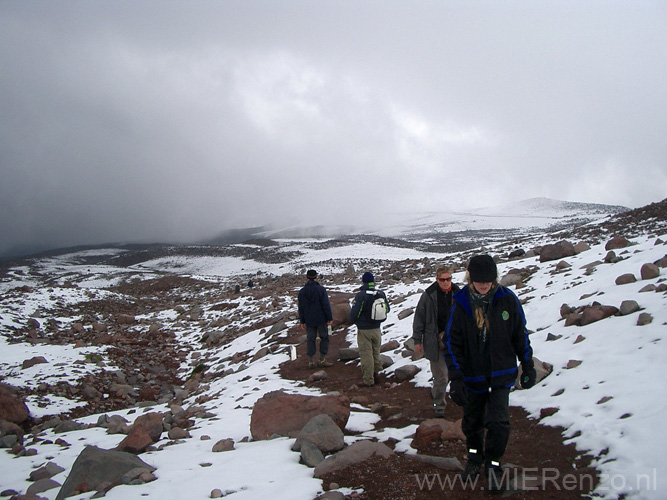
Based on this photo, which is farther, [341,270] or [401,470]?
[341,270]

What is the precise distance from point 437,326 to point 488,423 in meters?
2.57

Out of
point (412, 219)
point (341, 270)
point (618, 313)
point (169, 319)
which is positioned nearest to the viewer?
point (618, 313)

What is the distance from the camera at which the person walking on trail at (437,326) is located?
655 cm

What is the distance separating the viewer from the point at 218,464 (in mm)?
5355

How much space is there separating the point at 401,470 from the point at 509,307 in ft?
7.46

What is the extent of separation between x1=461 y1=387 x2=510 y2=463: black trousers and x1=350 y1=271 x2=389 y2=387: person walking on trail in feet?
14.1

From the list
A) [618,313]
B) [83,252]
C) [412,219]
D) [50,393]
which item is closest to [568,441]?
[618,313]

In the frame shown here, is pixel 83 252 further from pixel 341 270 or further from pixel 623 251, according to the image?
pixel 623 251

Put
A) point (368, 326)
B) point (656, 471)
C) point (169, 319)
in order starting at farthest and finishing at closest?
point (169, 319), point (368, 326), point (656, 471)

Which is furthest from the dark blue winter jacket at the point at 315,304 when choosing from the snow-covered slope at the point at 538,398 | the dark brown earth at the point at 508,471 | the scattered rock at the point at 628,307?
the scattered rock at the point at 628,307

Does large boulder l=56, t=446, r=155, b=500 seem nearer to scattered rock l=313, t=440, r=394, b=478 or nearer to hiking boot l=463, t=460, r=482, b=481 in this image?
scattered rock l=313, t=440, r=394, b=478

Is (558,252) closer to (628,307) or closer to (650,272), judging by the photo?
(650,272)

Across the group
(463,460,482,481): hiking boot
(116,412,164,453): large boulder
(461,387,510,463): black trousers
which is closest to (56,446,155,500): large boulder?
(116,412,164,453): large boulder

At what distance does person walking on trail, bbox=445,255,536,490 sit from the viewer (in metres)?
4.05
